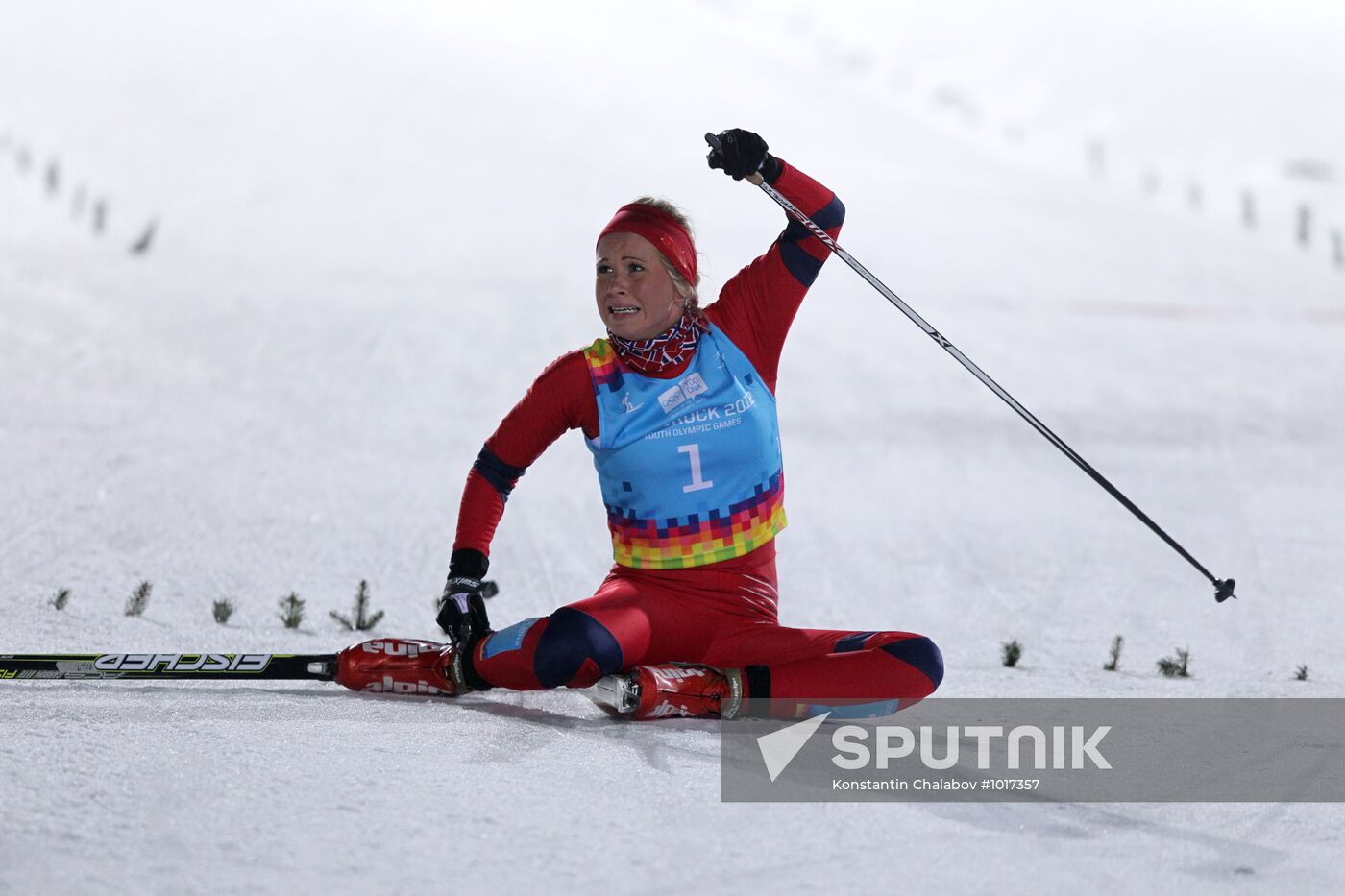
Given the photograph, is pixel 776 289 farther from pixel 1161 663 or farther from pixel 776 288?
pixel 1161 663

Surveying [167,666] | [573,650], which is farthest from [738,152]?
[167,666]

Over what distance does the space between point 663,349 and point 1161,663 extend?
1.66 meters

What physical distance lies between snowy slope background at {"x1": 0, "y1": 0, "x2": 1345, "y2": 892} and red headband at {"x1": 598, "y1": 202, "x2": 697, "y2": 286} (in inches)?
39.5

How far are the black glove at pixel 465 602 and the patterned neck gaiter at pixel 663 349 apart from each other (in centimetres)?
55

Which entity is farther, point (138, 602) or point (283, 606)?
point (283, 606)

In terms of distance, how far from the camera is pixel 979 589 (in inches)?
195

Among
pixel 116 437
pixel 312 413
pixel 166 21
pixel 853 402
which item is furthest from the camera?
pixel 166 21

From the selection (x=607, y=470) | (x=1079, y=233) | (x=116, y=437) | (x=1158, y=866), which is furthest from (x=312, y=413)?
(x=1079, y=233)

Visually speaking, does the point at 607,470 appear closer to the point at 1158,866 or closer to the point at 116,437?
the point at 1158,866

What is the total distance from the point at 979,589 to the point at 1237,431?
11.1 feet

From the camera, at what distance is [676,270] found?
10.6 feet

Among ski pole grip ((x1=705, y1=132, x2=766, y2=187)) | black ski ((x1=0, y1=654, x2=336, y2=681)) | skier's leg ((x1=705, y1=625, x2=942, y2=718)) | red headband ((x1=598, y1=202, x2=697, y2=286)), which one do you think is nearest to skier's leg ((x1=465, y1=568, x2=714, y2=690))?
skier's leg ((x1=705, y1=625, x2=942, y2=718))

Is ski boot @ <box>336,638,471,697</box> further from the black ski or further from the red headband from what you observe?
the red headband

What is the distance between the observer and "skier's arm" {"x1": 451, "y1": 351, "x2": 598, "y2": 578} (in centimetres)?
323
